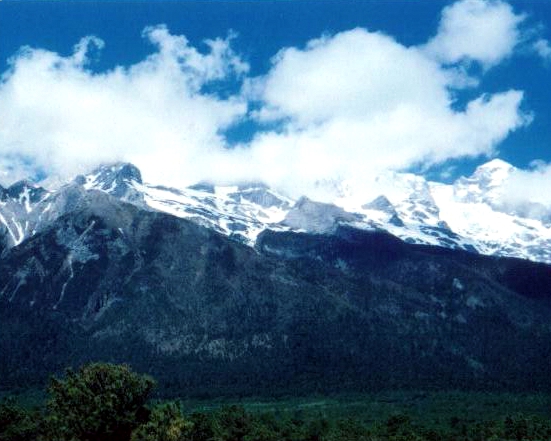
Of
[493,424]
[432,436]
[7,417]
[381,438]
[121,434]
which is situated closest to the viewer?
[121,434]

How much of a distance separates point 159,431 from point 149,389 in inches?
513

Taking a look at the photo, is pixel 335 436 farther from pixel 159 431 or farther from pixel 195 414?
pixel 159 431

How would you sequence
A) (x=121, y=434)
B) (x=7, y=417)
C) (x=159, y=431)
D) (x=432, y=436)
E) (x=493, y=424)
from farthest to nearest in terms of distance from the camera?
1. (x=493, y=424)
2. (x=432, y=436)
3. (x=7, y=417)
4. (x=121, y=434)
5. (x=159, y=431)

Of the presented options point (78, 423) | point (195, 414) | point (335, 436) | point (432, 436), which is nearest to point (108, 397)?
point (78, 423)

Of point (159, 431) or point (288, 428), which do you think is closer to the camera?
point (159, 431)

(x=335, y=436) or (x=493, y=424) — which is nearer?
(x=335, y=436)

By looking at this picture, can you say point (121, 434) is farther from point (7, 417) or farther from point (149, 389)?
point (7, 417)

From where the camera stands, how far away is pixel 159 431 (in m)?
97.2

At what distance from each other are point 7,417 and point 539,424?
11795 cm

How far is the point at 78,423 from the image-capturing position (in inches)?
3949

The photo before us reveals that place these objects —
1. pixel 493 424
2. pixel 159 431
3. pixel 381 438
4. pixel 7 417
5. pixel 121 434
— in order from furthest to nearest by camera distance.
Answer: pixel 493 424, pixel 381 438, pixel 7 417, pixel 121 434, pixel 159 431

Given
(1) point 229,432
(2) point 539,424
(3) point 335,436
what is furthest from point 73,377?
(2) point 539,424

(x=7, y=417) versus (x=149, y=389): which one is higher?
(x=149, y=389)

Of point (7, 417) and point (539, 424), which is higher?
point (539, 424)
